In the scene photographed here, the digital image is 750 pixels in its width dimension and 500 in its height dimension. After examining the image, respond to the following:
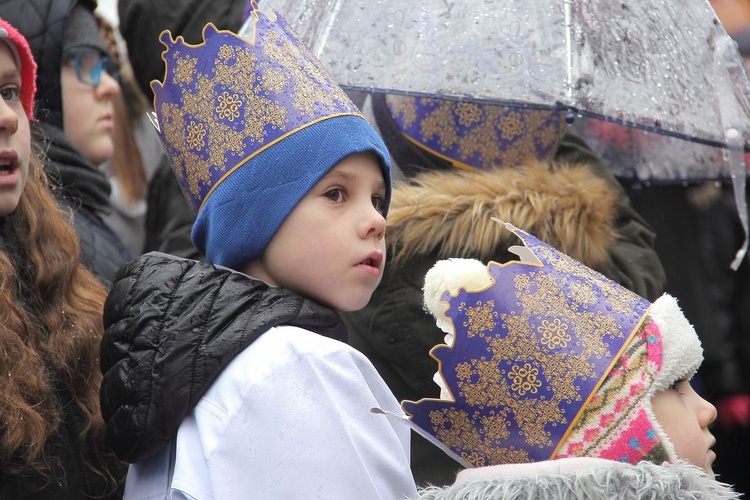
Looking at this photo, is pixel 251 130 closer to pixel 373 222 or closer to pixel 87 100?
pixel 373 222

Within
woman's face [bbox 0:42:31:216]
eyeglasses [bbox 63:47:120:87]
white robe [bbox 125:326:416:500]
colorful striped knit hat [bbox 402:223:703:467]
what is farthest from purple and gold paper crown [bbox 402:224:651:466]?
eyeglasses [bbox 63:47:120:87]

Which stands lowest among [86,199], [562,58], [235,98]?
[86,199]

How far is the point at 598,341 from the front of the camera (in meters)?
1.85

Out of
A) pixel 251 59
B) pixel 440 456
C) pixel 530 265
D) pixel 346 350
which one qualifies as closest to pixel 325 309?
pixel 346 350

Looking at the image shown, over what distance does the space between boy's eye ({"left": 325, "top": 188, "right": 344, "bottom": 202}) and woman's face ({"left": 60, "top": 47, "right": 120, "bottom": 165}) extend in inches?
61.6

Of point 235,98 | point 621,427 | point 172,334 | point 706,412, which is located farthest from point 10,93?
point 706,412

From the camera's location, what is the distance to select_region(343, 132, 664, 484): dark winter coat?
8.59ft

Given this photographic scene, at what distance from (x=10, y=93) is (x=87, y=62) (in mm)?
1200

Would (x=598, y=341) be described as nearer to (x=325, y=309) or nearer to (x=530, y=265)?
(x=530, y=265)

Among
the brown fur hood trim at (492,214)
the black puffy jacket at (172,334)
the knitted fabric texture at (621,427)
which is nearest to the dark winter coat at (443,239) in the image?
the brown fur hood trim at (492,214)

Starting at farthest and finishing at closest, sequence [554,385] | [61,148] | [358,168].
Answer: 1. [61,148]
2. [358,168]
3. [554,385]

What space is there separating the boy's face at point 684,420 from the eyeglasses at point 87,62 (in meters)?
2.22

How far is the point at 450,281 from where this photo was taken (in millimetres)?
1912

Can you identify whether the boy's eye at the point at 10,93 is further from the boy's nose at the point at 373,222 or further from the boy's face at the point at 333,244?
the boy's nose at the point at 373,222
